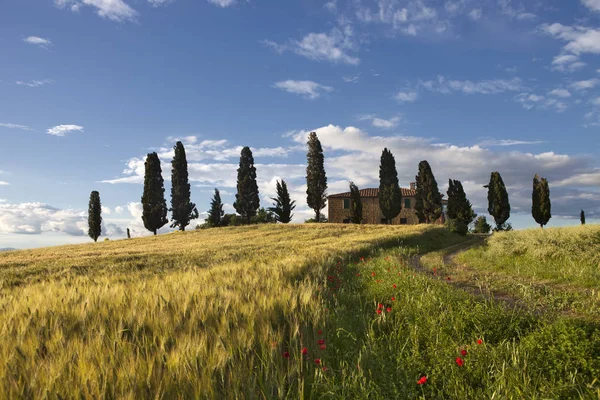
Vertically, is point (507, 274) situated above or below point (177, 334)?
below

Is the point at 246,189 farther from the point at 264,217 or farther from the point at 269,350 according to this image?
the point at 269,350

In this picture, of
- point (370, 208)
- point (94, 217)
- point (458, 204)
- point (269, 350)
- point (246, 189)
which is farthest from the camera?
point (94, 217)

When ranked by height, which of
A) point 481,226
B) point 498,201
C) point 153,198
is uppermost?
point 153,198

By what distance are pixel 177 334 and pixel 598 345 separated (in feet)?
15.9

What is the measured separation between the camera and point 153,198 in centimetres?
6003

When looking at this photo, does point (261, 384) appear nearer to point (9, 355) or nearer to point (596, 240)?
point (9, 355)

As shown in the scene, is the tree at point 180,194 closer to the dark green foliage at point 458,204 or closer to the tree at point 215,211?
the tree at point 215,211

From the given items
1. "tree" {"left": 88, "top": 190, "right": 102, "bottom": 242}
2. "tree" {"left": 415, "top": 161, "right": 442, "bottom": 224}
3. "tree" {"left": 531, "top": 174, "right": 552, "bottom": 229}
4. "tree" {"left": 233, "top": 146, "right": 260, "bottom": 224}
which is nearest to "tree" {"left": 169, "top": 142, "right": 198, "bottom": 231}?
"tree" {"left": 233, "top": 146, "right": 260, "bottom": 224}

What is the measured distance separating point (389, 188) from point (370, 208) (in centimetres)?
911

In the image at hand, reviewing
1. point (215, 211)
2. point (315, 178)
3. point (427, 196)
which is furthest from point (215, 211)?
point (427, 196)

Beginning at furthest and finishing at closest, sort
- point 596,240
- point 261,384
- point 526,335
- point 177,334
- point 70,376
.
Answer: point 596,240, point 526,335, point 177,334, point 261,384, point 70,376

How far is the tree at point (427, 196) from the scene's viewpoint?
186ft

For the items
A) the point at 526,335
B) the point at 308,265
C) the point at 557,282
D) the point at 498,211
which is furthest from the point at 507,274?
the point at 498,211

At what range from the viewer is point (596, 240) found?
19.1 meters
